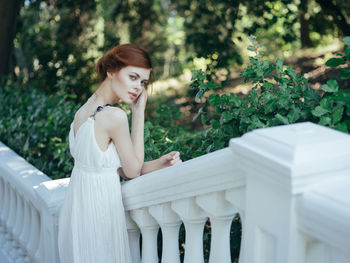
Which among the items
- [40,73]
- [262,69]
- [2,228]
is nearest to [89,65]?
[40,73]

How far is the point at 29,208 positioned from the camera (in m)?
3.11

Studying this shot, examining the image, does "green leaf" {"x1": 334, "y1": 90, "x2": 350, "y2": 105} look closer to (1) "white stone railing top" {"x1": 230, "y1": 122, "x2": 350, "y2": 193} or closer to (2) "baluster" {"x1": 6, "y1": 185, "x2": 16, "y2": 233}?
(1) "white stone railing top" {"x1": 230, "y1": 122, "x2": 350, "y2": 193}

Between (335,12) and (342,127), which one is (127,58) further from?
(335,12)

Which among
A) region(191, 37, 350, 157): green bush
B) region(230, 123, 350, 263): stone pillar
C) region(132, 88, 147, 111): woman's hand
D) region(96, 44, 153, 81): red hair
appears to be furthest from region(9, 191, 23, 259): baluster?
region(230, 123, 350, 263): stone pillar

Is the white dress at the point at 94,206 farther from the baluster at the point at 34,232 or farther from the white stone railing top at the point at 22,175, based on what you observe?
the baluster at the point at 34,232

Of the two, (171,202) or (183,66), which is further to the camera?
(183,66)

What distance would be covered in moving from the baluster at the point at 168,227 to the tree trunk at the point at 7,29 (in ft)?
18.1

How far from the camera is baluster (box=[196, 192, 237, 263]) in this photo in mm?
1724

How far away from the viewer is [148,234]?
2248 millimetres

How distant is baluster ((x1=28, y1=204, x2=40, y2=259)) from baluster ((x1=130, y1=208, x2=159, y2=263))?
3.39ft

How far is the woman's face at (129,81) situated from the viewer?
8.68ft

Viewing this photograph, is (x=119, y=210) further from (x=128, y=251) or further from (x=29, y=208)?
(x=29, y=208)

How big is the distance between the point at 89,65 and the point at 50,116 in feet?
11.5

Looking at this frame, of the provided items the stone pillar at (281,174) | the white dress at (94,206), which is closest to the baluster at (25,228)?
the white dress at (94,206)
